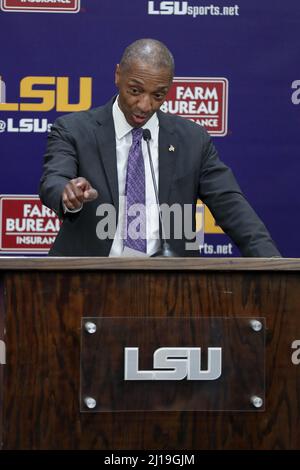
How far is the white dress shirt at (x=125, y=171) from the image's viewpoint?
3.53m

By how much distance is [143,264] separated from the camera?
281 cm

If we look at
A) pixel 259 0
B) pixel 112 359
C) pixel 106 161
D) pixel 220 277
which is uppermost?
pixel 259 0

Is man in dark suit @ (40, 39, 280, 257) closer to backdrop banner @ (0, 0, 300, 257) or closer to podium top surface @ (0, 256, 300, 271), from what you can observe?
podium top surface @ (0, 256, 300, 271)

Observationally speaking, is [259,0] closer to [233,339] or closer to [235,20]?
[235,20]

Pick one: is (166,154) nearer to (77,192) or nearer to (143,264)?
(77,192)

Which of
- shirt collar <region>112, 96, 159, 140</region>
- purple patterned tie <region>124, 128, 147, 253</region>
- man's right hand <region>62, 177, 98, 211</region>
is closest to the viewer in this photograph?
man's right hand <region>62, 177, 98, 211</region>

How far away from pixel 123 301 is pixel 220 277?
Result: 0.87 feet

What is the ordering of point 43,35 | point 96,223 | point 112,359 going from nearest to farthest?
point 112,359, point 96,223, point 43,35

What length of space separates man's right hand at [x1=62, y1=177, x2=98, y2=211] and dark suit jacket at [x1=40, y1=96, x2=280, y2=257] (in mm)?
401

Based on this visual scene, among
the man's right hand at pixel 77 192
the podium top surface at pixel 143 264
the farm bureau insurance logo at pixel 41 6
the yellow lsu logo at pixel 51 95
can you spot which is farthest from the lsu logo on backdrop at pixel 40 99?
the podium top surface at pixel 143 264

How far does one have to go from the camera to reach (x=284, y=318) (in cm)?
287

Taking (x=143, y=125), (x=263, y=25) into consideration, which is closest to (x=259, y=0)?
(x=263, y=25)

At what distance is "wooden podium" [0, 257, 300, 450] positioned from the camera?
2770mm

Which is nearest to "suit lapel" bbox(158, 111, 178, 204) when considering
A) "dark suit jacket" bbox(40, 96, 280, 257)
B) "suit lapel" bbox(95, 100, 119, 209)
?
"dark suit jacket" bbox(40, 96, 280, 257)
